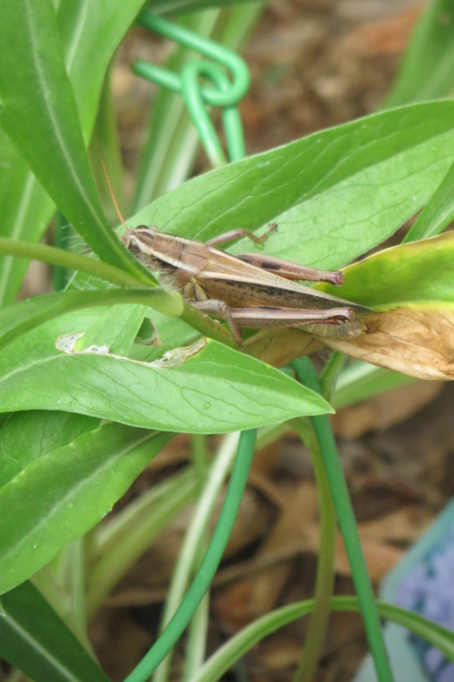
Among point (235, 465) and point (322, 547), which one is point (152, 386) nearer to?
point (235, 465)

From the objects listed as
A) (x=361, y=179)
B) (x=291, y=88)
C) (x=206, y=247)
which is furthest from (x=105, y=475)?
(x=291, y=88)

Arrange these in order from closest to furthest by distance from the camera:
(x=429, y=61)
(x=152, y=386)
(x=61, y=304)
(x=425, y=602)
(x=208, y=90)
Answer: (x=61, y=304), (x=152, y=386), (x=208, y=90), (x=425, y=602), (x=429, y=61)

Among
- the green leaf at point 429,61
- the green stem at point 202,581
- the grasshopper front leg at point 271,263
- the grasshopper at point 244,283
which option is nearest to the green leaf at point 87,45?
the grasshopper at point 244,283

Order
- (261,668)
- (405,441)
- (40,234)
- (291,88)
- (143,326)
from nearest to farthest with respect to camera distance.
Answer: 1. (143,326)
2. (40,234)
3. (261,668)
4. (405,441)
5. (291,88)

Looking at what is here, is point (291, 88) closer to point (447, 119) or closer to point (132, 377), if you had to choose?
point (447, 119)

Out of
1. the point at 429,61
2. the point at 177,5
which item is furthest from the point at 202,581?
the point at 429,61

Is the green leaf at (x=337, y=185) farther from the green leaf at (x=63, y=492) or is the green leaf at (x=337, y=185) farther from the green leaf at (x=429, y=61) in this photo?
the green leaf at (x=429, y=61)
